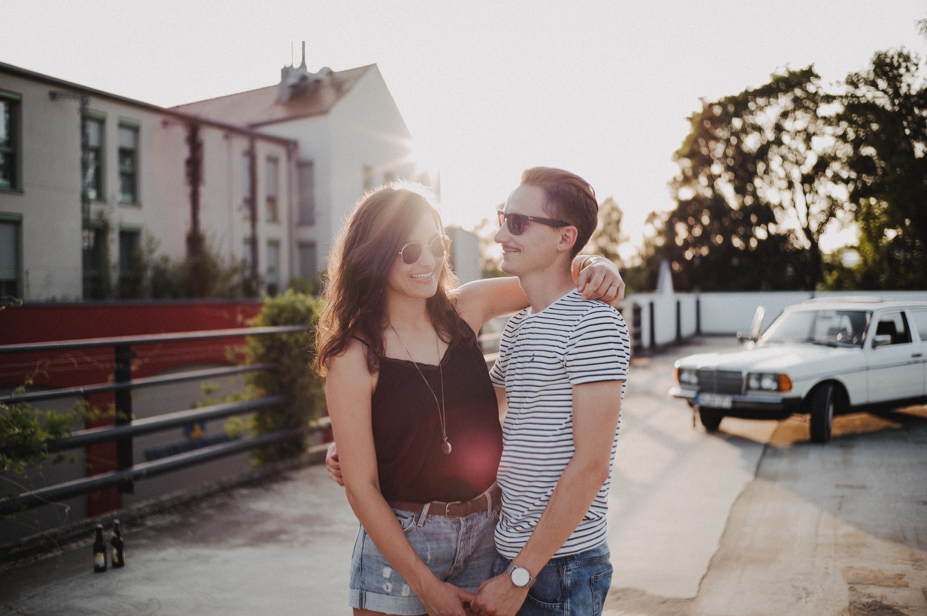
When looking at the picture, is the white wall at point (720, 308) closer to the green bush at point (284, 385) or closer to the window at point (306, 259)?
the window at point (306, 259)

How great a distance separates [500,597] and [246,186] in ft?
80.3

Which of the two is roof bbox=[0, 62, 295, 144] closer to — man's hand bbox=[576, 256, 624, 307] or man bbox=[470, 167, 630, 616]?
man bbox=[470, 167, 630, 616]

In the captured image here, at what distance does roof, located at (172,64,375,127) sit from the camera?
1027 inches

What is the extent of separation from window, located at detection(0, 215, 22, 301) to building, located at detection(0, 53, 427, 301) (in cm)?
3

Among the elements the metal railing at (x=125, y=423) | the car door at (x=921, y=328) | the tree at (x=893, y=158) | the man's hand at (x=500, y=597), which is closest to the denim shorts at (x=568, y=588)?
the man's hand at (x=500, y=597)

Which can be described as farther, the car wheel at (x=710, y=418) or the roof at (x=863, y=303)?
the roof at (x=863, y=303)

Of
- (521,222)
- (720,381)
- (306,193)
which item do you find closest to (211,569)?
(521,222)

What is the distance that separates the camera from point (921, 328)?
9133 mm

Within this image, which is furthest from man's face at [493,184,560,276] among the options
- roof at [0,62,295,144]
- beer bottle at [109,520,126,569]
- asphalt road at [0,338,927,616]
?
roof at [0,62,295,144]

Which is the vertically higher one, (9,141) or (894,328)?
(9,141)

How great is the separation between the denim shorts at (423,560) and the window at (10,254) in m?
17.9

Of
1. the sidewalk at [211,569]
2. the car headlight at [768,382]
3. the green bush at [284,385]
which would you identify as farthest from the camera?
the car headlight at [768,382]

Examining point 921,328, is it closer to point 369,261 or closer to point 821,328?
point 821,328

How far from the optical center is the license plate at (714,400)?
8141 millimetres
